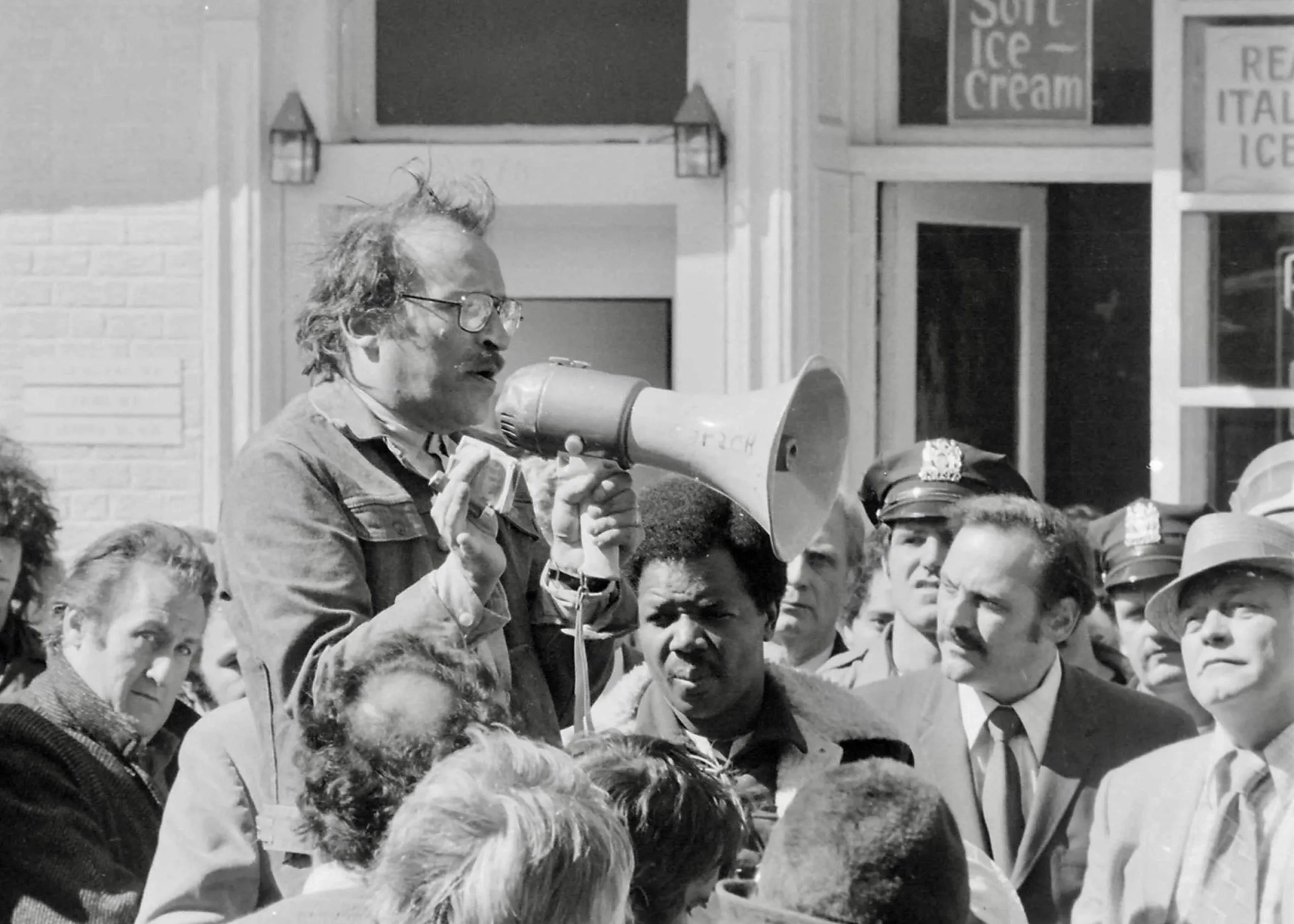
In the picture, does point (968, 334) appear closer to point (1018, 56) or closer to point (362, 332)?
point (1018, 56)

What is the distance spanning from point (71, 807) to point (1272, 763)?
6.58 feet

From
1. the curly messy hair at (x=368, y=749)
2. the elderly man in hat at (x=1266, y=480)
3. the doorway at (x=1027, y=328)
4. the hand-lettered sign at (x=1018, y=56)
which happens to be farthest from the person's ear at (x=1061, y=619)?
the hand-lettered sign at (x=1018, y=56)

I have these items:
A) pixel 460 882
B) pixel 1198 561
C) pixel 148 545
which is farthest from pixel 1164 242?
pixel 460 882

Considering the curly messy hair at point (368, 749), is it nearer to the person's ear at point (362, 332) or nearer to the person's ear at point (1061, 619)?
the person's ear at point (362, 332)

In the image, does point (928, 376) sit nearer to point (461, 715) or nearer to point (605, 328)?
point (605, 328)

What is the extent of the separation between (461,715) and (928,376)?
3.92 metres

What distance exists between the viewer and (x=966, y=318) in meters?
6.41

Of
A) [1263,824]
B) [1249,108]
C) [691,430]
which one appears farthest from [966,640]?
[1249,108]

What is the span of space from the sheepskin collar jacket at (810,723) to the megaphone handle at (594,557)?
50 centimetres

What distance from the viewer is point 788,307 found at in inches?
237

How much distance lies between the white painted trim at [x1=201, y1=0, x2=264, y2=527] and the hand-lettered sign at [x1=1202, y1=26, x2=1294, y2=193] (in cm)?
267

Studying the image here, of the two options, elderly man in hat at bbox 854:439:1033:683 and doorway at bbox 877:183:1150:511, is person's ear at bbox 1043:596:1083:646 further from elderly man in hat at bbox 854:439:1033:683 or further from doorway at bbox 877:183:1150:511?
doorway at bbox 877:183:1150:511

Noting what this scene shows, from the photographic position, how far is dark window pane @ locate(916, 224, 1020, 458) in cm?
637

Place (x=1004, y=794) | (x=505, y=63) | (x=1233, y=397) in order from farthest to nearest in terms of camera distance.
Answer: (x=505, y=63) < (x=1233, y=397) < (x=1004, y=794)
